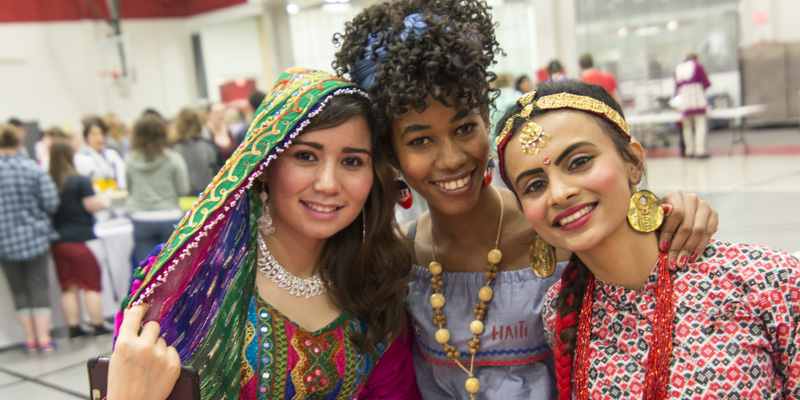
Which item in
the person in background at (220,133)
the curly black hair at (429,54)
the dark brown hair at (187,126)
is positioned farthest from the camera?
the person in background at (220,133)

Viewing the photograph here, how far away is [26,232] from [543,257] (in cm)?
487

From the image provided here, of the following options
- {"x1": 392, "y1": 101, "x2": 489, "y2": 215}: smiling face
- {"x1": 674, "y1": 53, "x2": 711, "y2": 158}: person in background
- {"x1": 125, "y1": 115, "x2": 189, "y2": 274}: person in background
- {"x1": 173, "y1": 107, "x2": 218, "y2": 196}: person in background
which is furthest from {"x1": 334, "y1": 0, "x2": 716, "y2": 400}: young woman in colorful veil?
{"x1": 674, "y1": 53, "x2": 711, "y2": 158}: person in background

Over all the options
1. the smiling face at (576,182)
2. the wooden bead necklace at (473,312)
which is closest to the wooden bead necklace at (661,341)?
the smiling face at (576,182)

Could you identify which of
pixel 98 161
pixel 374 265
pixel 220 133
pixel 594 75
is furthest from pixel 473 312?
pixel 594 75

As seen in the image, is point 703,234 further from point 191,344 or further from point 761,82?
point 761,82

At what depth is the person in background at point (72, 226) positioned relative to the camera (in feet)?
18.2

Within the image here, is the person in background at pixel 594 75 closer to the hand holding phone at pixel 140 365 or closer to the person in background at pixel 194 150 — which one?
the person in background at pixel 194 150

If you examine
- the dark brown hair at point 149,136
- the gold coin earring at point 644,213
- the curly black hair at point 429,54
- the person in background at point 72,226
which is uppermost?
the curly black hair at point 429,54

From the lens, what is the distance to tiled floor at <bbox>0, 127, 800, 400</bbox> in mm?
4734

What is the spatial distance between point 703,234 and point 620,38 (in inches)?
574

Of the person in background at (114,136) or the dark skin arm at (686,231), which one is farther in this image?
the person in background at (114,136)

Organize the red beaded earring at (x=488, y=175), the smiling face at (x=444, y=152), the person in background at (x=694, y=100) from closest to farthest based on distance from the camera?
the smiling face at (x=444, y=152) < the red beaded earring at (x=488, y=175) < the person in background at (x=694, y=100)

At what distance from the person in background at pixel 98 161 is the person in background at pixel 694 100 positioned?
826 cm

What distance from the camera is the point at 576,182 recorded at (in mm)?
1561
